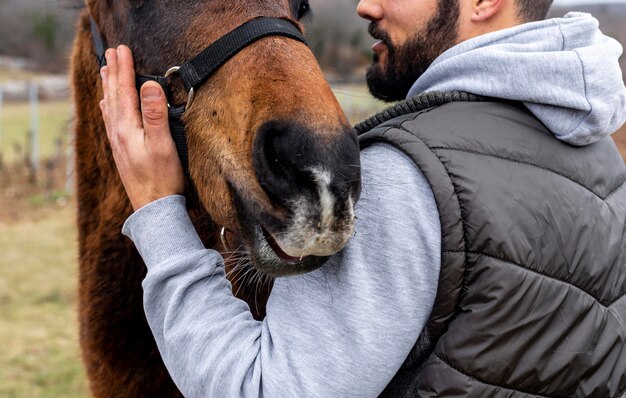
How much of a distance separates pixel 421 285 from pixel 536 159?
47cm

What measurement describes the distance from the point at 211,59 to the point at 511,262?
102 centimetres

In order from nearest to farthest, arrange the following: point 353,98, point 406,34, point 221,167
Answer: point 221,167, point 406,34, point 353,98

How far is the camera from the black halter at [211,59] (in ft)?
6.03

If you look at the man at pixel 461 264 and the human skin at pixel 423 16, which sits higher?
the human skin at pixel 423 16

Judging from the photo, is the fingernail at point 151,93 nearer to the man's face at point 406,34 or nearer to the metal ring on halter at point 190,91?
the metal ring on halter at point 190,91

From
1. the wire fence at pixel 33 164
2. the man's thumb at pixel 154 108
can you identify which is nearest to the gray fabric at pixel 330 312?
the man's thumb at pixel 154 108

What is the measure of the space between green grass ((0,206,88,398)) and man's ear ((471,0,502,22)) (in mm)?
3078

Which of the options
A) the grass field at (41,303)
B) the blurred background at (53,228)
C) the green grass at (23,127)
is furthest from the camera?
the green grass at (23,127)

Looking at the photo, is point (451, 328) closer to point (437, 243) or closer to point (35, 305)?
point (437, 243)

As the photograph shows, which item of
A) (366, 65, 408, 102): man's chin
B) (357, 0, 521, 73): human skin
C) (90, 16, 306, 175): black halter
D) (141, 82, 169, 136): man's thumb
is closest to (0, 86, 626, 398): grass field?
(366, 65, 408, 102): man's chin

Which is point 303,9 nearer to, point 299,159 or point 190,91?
point 190,91

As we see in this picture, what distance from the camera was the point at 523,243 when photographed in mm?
1489

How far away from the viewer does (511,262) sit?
1477mm

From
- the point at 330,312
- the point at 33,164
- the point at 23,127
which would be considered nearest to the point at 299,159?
the point at 330,312
